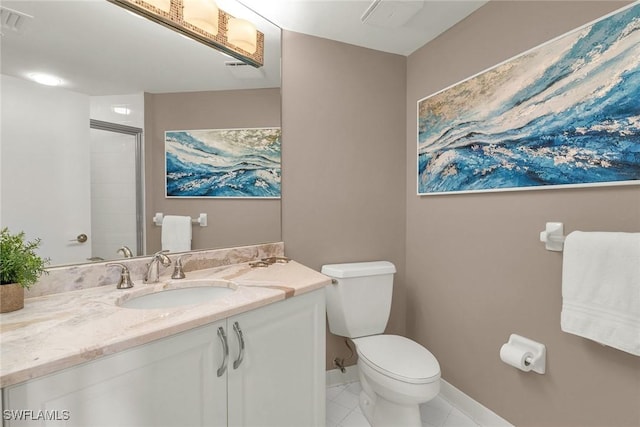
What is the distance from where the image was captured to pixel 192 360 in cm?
96

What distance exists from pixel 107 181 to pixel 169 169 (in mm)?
275

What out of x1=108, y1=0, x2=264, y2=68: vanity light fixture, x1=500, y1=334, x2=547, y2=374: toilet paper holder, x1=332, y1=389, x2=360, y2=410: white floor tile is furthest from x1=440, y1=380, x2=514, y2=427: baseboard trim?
x1=108, y1=0, x2=264, y2=68: vanity light fixture

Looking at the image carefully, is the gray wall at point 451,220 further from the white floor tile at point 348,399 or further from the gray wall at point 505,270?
the white floor tile at point 348,399

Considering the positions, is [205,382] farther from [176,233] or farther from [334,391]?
[334,391]

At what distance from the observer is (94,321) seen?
91 centimetres

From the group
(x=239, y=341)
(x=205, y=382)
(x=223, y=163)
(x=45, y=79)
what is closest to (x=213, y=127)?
(x=223, y=163)

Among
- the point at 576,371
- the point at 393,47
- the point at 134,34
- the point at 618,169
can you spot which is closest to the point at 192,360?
the point at 134,34

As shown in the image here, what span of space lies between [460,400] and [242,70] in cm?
234

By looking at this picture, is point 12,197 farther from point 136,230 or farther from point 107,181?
point 136,230

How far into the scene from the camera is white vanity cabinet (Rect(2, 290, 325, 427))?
0.73 meters

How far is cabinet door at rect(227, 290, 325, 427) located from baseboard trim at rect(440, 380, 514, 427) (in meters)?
0.93

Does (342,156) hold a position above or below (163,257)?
above

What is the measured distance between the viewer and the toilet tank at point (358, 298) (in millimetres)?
1820

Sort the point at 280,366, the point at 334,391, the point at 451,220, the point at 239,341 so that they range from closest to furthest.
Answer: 1. the point at 239,341
2. the point at 280,366
3. the point at 451,220
4. the point at 334,391
